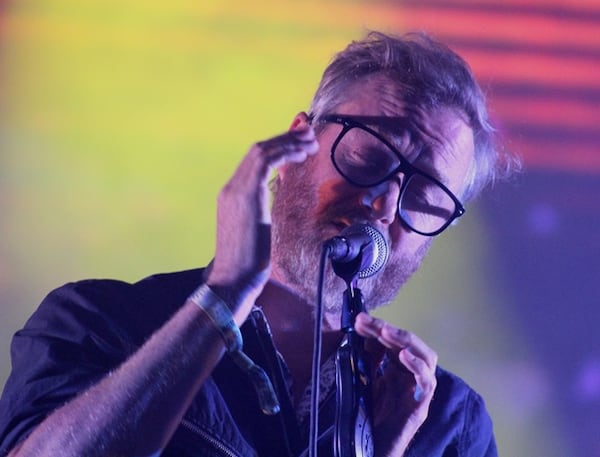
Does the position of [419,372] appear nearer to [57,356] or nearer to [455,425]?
[455,425]

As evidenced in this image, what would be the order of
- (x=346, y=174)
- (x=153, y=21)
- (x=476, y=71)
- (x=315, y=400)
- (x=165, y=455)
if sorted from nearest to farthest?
1. (x=315, y=400)
2. (x=165, y=455)
3. (x=346, y=174)
4. (x=153, y=21)
5. (x=476, y=71)

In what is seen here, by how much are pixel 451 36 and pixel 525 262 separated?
0.53m

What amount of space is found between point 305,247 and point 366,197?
14 cm

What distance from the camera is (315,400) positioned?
117 cm

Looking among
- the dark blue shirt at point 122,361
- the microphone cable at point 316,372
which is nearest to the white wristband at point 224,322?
the microphone cable at point 316,372

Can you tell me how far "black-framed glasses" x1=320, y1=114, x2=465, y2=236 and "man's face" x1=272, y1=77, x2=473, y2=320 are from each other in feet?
0.05

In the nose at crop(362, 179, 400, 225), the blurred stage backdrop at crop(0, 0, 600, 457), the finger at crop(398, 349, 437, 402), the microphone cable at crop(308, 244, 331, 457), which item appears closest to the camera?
the microphone cable at crop(308, 244, 331, 457)

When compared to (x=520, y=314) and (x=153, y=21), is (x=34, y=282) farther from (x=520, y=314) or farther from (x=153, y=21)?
(x=520, y=314)

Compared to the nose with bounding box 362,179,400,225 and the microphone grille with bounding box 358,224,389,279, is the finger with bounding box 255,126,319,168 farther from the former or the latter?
the nose with bounding box 362,179,400,225

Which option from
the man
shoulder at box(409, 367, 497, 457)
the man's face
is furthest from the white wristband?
shoulder at box(409, 367, 497, 457)

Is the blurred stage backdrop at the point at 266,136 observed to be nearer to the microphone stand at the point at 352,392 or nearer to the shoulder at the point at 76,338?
the shoulder at the point at 76,338

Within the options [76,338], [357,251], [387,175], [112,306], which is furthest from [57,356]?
[387,175]

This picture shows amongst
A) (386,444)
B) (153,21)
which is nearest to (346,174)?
(386,444)

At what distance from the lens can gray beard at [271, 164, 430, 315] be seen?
5.17 feet
